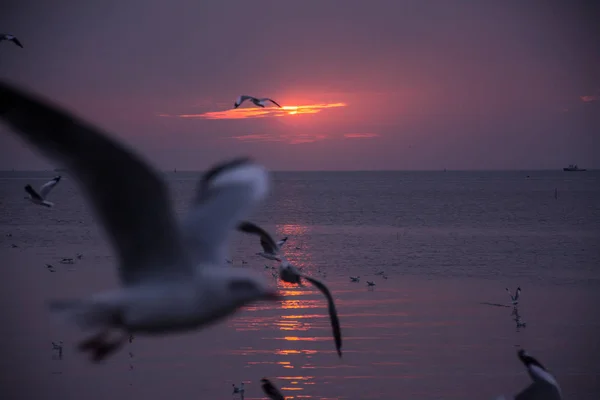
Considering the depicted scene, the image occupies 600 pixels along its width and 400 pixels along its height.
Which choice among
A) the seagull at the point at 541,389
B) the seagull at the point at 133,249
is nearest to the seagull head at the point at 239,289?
the seagull at the point at 133,249

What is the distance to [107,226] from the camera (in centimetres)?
544

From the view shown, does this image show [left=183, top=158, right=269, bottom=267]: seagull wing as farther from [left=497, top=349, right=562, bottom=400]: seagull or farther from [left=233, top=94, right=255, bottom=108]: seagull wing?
[left=233, top=94, right=255, bottom=108]: seagull wing

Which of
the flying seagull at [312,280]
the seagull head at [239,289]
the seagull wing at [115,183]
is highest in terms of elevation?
the flying seagull at [312,280]

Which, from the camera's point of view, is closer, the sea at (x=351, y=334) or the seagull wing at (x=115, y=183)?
the seagull wing at (x=115, y=183)

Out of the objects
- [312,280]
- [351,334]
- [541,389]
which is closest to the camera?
[312,280]

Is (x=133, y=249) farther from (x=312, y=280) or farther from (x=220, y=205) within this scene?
(x=312, y=280)

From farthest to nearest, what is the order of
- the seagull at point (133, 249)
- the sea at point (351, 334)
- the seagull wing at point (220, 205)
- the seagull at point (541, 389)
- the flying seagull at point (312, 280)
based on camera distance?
1. the sea at point (351, 334)
2. the seagull at point (541, 389)
3. the flying seagull at point (312, 280)
4. the seagull wing at point (220, 205)
5. the seagull at point (133, 249)

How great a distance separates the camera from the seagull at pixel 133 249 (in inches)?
188

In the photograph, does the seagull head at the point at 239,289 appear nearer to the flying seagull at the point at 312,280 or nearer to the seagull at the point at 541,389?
the flying seagull at the point at 312,280

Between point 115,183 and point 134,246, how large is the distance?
1.97 feet

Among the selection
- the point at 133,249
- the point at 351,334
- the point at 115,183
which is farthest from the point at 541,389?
the point at 351,334

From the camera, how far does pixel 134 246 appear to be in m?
5.56

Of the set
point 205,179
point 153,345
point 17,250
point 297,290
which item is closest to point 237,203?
point 205,179

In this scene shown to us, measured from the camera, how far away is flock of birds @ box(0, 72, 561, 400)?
4.77 metres
